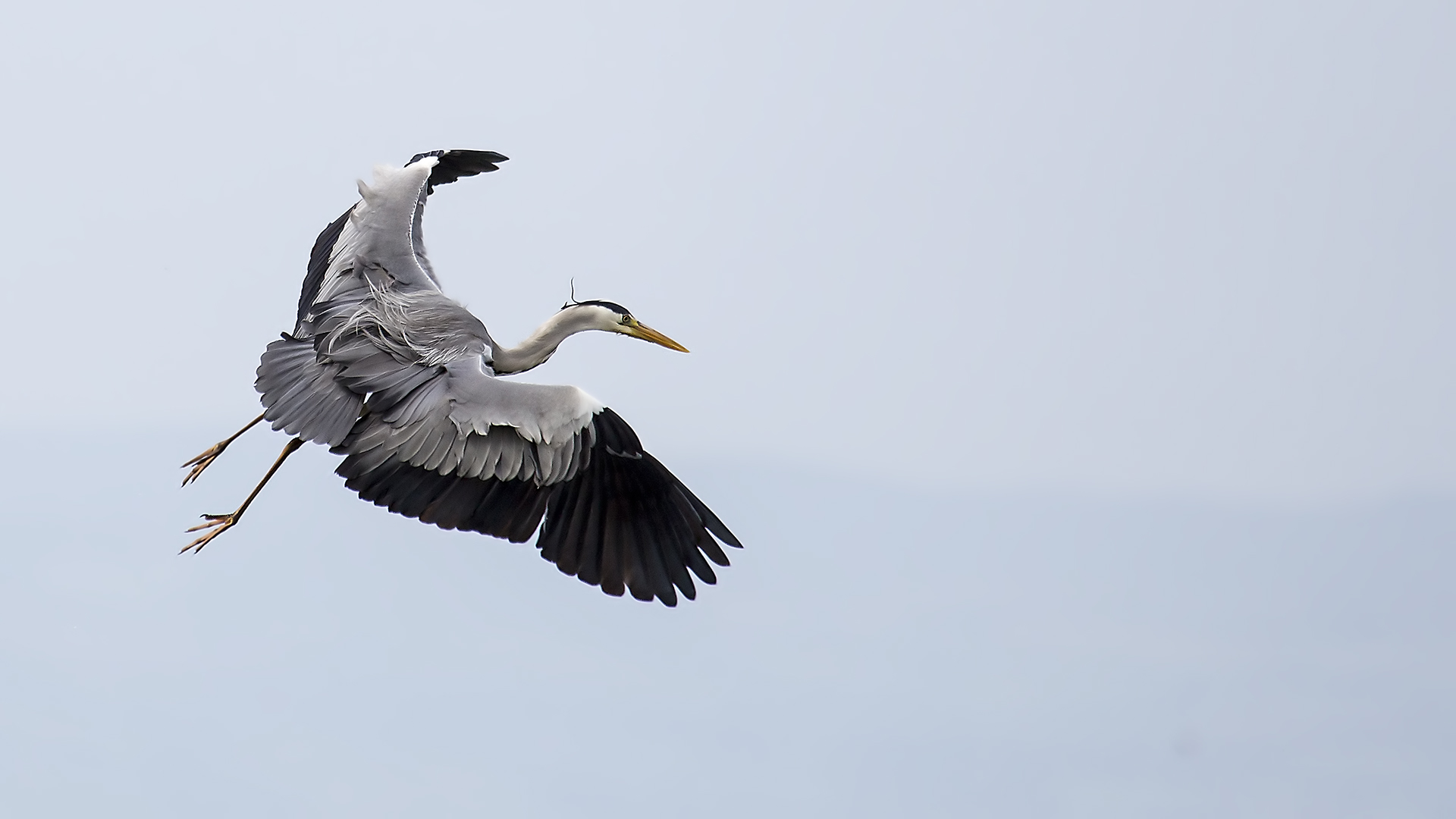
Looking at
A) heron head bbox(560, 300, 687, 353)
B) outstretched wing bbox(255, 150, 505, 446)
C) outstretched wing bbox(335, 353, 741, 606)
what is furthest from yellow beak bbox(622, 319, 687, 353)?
outstretched wing bbox(335, 353, 741, 606)

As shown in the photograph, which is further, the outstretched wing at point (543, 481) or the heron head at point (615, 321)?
the heron head at point (615, 321)

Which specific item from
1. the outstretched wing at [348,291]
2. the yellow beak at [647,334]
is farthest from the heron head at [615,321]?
the outstretched wing at [348,291]

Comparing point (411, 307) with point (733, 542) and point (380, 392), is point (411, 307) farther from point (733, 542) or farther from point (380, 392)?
point (733, 542)

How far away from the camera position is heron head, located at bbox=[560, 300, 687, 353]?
10312mm

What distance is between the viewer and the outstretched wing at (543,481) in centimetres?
838

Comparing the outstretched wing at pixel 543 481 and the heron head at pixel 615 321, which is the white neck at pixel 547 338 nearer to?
the heron head at pixel 615 321

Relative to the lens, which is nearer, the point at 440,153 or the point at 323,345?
the point at 323,345

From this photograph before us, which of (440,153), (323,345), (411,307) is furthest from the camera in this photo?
(440,153)

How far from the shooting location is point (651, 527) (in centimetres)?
854

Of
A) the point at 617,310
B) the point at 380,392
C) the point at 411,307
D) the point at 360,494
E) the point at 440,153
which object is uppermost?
the point at 440,153

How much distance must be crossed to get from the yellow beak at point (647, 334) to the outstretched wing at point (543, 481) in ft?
6.36

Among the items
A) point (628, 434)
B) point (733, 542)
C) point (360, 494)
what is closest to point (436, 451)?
point (360, 494)

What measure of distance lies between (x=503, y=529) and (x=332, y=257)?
9.56ft

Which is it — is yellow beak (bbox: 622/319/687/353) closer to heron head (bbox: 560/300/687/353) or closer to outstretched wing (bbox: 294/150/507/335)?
heron head (bbox: 560/300/687/353)
